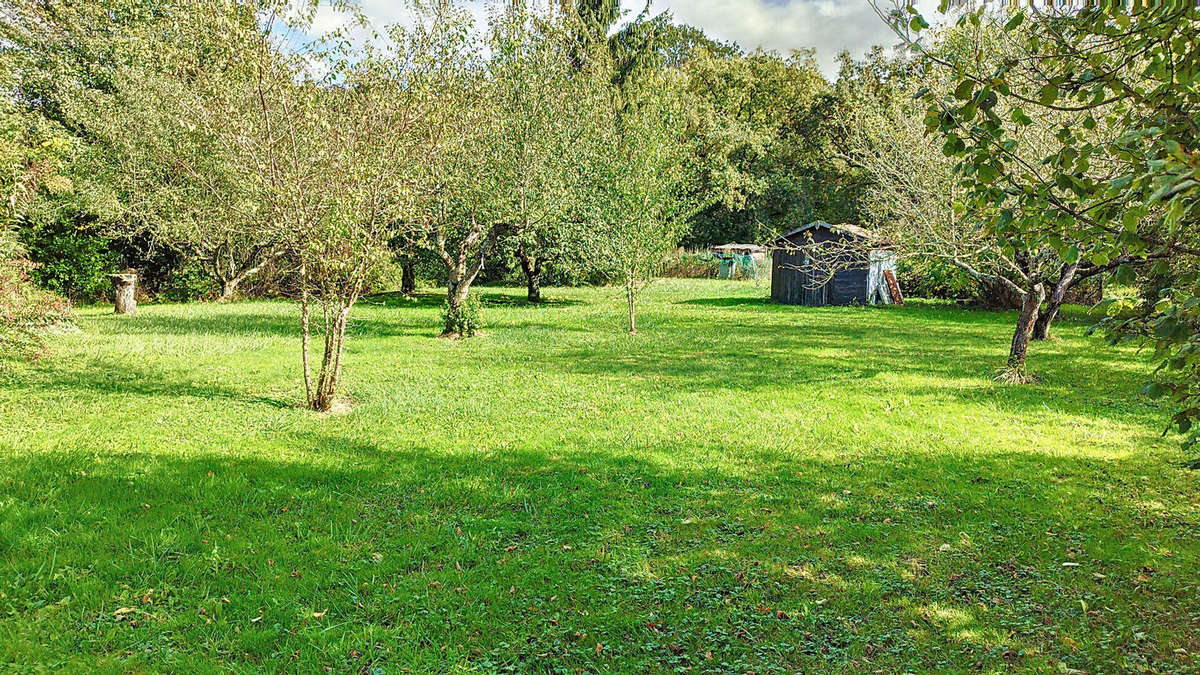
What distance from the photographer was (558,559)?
16.9 ft

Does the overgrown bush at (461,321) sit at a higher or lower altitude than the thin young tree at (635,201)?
lower

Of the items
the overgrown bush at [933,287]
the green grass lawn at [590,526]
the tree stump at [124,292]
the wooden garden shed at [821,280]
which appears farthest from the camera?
the wooden garden shed at [821,280]

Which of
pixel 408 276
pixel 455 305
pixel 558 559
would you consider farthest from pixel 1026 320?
pixel 408 276

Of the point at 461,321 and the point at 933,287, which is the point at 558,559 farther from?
the point at 933,287

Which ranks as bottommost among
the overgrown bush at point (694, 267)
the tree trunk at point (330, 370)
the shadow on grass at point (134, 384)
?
the shadow on grass at point (134, 384)

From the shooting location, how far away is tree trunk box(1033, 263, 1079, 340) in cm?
1146

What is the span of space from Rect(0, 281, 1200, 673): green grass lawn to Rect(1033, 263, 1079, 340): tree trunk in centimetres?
165

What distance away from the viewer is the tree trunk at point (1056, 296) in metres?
11.5

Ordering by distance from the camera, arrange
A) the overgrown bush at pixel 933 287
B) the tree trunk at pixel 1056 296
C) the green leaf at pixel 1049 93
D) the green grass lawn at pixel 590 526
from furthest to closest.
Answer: the overgrown bush at pixel 933 287 < the tree trunk at pixel 1056 296 < the green grass lawn at pixel 590 526 < the green leaf at pixel 1049 93

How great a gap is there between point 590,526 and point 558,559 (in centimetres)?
64

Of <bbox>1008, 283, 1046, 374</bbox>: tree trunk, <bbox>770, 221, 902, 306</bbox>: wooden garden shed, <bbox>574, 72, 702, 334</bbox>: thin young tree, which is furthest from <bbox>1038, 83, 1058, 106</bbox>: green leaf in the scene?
<bbox>770, 221, 902, 306</bbox>: wooden garden shed

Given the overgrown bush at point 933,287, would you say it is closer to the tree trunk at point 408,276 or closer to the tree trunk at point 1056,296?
the tree trunk at point 1056,296

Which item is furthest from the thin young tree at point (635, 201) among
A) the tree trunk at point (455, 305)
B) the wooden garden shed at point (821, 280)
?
the wooden garden shed at point (821, 280)

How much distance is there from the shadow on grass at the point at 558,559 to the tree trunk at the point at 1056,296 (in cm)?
549
